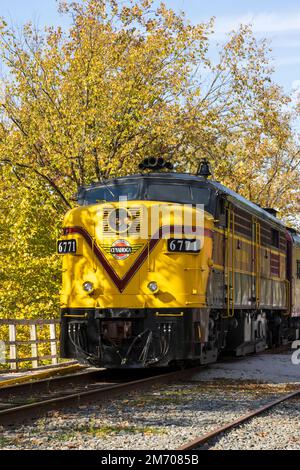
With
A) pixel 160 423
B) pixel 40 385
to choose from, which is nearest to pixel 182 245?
pixel 40 385

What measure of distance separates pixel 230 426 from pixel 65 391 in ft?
13.0

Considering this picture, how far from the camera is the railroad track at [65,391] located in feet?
30.5

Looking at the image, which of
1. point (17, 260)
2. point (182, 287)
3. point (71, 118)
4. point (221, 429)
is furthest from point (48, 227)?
point (221, 429)

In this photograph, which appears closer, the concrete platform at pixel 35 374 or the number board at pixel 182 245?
the number board at pixel 182 245

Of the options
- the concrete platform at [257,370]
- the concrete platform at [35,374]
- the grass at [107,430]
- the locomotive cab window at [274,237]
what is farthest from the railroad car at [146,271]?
the locomotive cab window at [274,237]

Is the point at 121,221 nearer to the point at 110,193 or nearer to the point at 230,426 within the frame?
the point at 110,193

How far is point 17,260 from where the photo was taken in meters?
19.9

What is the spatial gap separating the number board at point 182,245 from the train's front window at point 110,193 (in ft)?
4.82

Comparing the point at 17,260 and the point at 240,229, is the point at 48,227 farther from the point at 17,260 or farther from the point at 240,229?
the point at 240,229

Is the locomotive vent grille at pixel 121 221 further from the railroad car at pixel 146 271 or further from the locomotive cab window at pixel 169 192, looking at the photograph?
the locomotive cab window at pixel 169 192

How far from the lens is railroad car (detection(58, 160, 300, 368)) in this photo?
1262cm

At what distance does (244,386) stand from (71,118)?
34.2ft

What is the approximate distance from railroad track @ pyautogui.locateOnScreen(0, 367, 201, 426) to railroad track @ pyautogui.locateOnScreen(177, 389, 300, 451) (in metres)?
2.32

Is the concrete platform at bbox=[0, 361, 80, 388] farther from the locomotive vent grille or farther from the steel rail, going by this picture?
the locomotive vent grille
